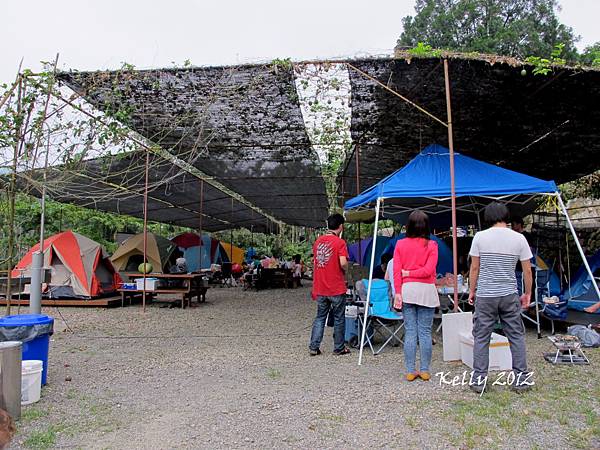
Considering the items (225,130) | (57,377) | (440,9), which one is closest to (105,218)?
(225,130)

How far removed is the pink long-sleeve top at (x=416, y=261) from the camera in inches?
156

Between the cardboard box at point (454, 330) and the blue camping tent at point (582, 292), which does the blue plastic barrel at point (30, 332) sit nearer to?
the cardboard box at point (454, 330)

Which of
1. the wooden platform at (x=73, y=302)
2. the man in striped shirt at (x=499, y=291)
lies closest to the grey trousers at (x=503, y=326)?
the man in striped shirt at (x=499, y=291)

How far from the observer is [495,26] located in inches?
1029

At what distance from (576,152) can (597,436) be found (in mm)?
7006

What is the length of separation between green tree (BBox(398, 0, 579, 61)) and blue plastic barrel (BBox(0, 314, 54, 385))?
25.6 m

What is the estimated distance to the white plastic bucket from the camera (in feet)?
11.5

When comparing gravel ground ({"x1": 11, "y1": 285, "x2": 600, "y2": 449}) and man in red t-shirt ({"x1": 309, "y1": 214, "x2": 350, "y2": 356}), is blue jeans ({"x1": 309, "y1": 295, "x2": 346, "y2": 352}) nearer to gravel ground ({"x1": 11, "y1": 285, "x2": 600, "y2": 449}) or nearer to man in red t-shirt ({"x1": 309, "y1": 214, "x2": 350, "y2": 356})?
man in red t-shirt ({"x1": 309, "y1": 214, "x2": 350, "y2": 356})

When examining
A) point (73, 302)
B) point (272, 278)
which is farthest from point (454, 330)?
point (272, 278)

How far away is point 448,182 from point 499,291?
237 centimetres

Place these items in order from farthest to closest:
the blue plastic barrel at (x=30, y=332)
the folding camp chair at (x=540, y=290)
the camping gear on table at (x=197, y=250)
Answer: the camping gear on table at (x=197, y=250)
the folding camp chair at (x=540, y=290)
the blue plastic barrel at (x=30, y=332)

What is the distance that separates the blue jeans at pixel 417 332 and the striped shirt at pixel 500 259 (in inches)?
20.3

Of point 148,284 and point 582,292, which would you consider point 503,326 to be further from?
point 148,284

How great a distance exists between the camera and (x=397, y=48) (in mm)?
5309
